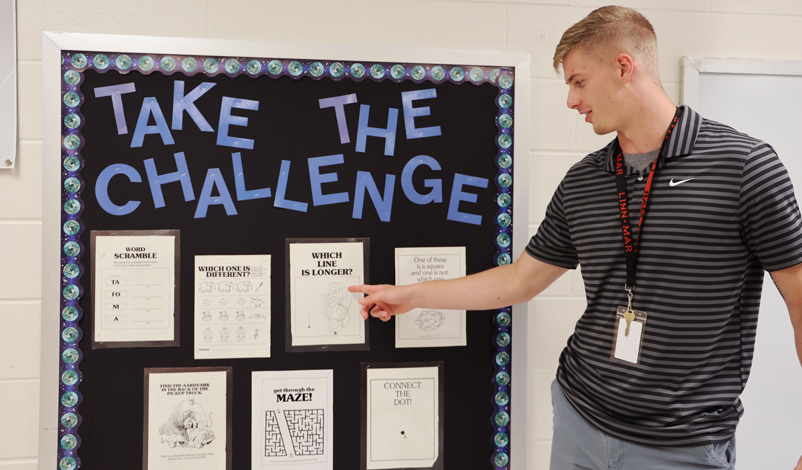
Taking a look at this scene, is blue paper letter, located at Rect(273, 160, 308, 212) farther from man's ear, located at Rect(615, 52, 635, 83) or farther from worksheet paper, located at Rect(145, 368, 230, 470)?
man's ear, located at Rect(615, 52, 635, 83)

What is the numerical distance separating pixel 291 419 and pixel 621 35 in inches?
47.6

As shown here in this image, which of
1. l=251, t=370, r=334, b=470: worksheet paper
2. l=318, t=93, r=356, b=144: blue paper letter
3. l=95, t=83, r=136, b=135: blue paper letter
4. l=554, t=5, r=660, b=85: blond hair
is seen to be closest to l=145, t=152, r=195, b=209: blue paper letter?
l=95, t=83, r=136, b=135: blue paper letter

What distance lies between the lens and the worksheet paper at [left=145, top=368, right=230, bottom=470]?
1.35m

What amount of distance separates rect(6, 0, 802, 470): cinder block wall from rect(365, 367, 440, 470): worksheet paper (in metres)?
0.30

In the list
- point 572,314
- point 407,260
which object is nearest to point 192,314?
point 407,260

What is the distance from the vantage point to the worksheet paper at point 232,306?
1365 mm

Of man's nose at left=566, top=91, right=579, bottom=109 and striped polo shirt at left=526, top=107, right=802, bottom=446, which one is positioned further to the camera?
man's nose at left=566, top=91, right=579, bottom=109

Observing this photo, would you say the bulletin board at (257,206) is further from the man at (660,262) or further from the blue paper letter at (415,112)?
the man at (660,262)

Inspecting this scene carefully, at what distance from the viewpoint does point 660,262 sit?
3.51ft

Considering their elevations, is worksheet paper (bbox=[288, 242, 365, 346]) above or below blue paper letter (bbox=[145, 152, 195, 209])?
below

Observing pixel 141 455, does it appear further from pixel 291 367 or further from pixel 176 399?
pixel 291 367

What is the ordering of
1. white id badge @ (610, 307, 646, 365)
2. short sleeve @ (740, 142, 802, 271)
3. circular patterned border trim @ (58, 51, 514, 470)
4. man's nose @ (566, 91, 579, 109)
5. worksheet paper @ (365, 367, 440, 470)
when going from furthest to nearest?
worksheet paper @ (365, 367, 440, 470) → circular patterned border trim @ (58, 51, 514, 470) → man's nose @ (566, 91, 579, 109) → white id badge @ (610, 307, 646, 365) → short sleeve @ (740, 142, 802, 271)

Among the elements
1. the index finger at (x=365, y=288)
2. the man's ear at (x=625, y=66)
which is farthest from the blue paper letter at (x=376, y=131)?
the man's ear at (x=625, y=66)

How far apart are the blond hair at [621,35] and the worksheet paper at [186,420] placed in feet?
3.91
